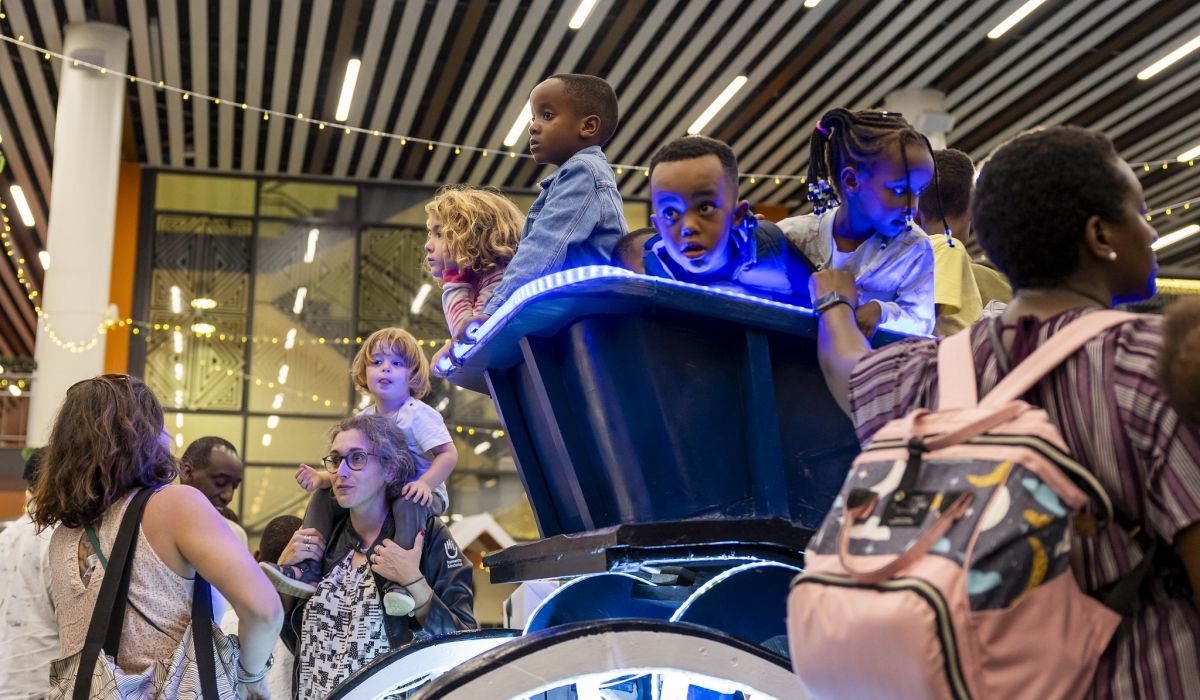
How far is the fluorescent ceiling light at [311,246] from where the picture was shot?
46.4 feet

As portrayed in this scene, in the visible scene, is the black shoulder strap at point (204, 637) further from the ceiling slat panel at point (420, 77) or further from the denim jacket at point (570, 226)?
the ceiling slat panel at point (420, 77)

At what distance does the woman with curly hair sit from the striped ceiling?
8.49 meters

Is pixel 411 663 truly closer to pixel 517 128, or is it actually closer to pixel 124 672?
pixel 124 672

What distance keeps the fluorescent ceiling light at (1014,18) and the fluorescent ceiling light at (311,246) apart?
813cm

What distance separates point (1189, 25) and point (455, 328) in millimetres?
10498

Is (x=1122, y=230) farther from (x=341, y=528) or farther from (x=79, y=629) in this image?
(x=341, y=528)

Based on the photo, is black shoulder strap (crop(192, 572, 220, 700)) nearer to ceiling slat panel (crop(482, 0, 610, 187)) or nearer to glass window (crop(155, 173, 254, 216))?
ceiling slat panel (crop(482, 0, 610, 187))

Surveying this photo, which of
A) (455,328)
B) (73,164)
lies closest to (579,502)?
(455,328)

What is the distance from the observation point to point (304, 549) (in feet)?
11.3

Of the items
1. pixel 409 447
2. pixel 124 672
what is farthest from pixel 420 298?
pixel 124 672

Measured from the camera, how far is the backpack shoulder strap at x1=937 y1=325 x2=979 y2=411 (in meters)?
1.39

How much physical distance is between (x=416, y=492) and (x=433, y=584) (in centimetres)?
30

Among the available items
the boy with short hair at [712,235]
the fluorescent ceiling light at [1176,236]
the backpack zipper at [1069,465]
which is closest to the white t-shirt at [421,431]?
the boy with short hair at [712,235]

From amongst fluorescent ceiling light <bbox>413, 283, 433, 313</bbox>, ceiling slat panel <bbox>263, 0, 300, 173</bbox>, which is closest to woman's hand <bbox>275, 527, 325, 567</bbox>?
ceiling slat panel <bbox>263, 0, 300, 173</bbox>
